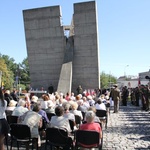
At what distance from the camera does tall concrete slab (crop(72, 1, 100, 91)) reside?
24.5 meters

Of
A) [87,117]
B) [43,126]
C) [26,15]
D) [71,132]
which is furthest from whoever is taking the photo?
[26,15]

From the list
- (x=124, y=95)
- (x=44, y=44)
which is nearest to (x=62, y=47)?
(x=44, y=44)

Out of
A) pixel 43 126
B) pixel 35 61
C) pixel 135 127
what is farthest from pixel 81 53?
pixel 43 126

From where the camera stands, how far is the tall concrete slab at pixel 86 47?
24.5 metres

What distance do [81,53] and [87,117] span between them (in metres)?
19.8

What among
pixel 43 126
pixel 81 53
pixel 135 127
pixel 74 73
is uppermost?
pixel 81 53

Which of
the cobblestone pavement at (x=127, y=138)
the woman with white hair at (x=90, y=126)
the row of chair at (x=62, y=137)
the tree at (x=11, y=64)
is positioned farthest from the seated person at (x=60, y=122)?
the tree at (x=11, y=64)

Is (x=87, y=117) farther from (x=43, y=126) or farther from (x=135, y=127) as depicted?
(x=135, y=127)

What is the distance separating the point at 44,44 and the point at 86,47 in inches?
170

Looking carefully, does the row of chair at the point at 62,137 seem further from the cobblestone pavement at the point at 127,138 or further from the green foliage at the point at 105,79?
the green foliage at the point at 105,79

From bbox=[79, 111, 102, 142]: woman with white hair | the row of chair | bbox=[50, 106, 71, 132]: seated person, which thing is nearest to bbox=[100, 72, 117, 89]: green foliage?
bbox=[50, 106, 71, 132]: seated person

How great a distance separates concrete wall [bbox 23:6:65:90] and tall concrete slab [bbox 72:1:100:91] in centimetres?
167

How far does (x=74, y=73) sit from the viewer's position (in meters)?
Result: 25.7

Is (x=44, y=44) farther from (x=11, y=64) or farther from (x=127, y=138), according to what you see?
(x=11, y=64)
